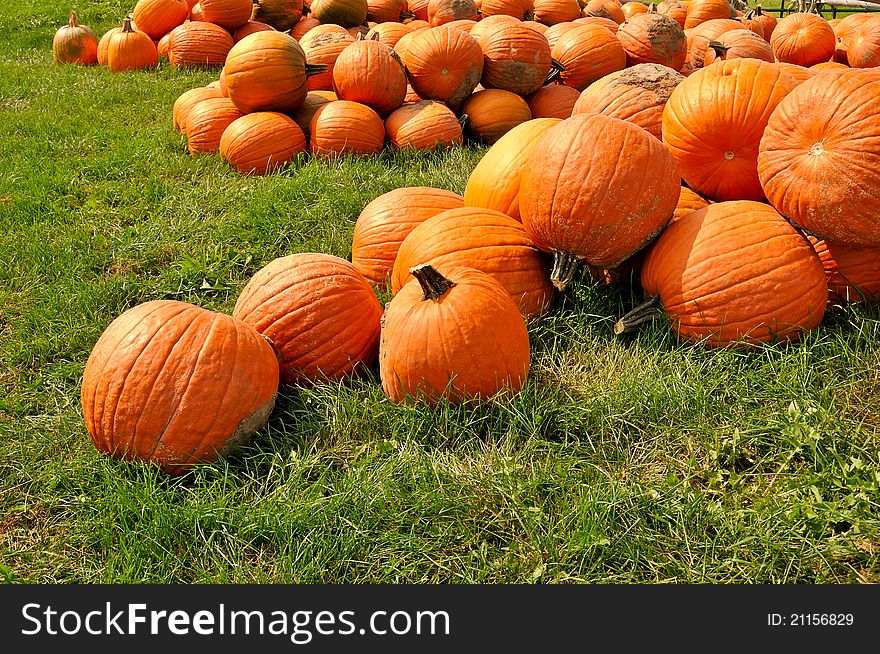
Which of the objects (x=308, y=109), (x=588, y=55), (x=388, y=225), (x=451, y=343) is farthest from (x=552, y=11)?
(x=451, y=343)

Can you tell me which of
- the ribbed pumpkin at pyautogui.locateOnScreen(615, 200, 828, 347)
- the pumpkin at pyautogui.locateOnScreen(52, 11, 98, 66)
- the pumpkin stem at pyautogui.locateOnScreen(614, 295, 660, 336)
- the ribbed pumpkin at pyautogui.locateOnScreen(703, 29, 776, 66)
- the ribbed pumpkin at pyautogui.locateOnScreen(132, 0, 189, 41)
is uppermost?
the ribbed pumpkin at pyautogui.locateOnScreen(132, 0, 189, 41)

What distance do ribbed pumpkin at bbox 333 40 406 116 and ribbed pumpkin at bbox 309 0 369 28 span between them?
7.09 ft

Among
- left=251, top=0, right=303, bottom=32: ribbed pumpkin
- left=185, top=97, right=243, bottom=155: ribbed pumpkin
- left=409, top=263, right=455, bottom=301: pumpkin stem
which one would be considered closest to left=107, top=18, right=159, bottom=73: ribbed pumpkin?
left=251, top=0, right=303, bottom=32: ribbed pumpkin

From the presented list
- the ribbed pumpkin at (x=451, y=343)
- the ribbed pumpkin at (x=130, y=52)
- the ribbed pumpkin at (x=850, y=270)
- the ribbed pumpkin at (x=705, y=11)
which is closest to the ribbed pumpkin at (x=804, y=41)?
the ribbed pumpkin at (x=705, y=11)

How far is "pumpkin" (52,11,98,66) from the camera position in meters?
9.09

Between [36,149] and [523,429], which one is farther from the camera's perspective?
[36,149]

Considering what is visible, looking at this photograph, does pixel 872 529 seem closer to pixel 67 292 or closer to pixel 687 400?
pixel 687 400

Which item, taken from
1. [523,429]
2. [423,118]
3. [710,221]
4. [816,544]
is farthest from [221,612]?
[423,118]

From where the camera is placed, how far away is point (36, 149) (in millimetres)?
6152

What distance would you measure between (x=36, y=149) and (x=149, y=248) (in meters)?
2.61

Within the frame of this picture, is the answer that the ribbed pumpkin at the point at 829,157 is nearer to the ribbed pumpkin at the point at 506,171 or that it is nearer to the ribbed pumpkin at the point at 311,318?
the ribbed pumpkin at the point at 506,171

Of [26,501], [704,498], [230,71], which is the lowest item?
[704,498]

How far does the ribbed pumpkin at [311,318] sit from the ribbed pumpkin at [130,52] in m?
6.56

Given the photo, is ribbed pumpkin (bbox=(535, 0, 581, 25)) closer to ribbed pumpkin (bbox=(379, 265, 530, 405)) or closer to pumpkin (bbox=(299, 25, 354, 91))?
pumpkin (bbox=(299, 25, 354, 91))
